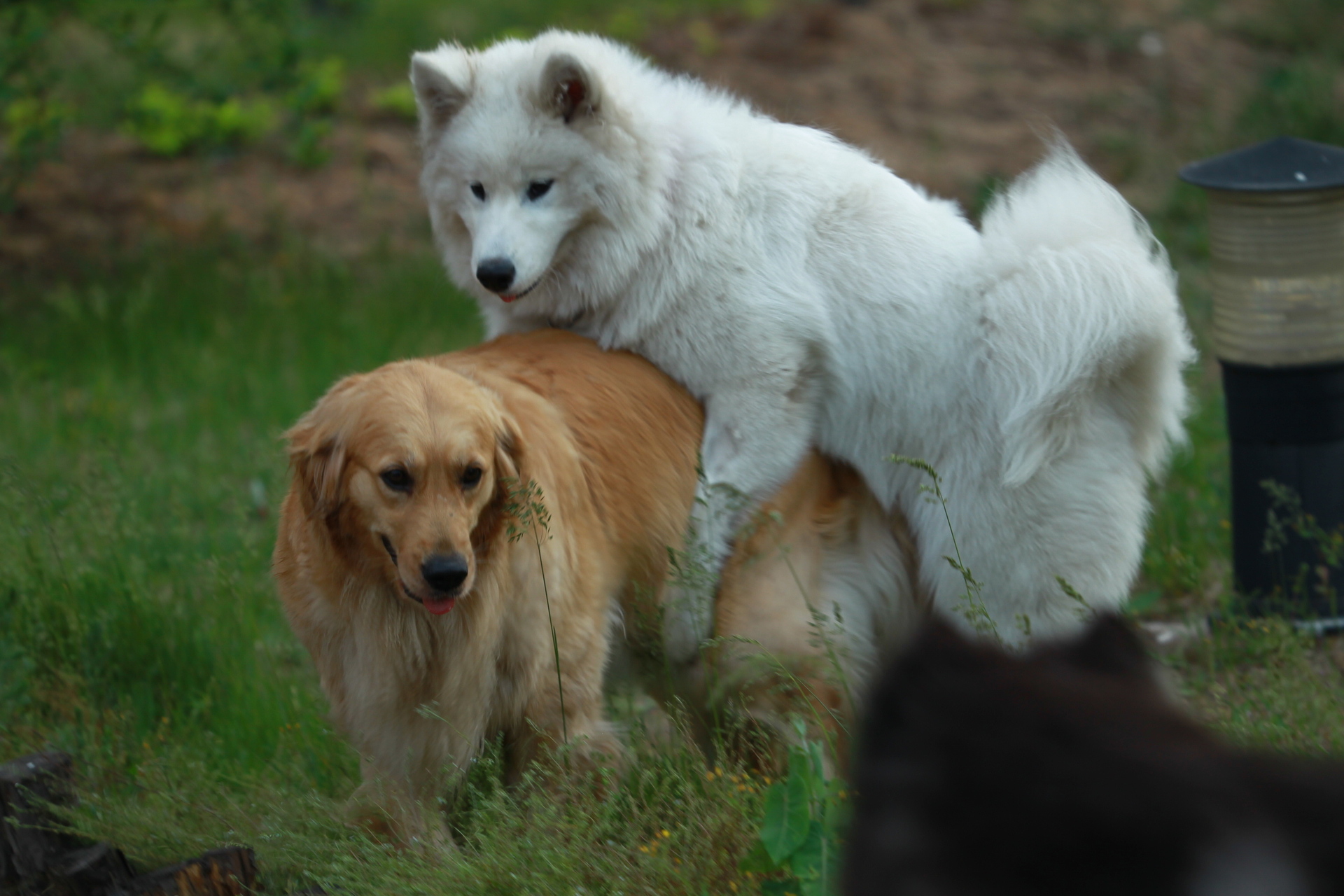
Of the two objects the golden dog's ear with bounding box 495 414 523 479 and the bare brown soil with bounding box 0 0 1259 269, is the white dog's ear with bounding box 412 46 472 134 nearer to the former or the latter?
the golden dog's ear with bounding box 495 414 523 479

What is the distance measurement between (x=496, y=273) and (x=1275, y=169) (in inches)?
99.0

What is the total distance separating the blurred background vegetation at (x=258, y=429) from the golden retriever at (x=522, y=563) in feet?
0.65

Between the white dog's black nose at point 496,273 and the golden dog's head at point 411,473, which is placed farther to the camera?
the white dog's black nose at point 496,273

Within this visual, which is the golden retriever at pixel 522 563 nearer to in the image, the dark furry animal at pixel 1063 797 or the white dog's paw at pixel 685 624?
the white dog's paw at pixel 685 624

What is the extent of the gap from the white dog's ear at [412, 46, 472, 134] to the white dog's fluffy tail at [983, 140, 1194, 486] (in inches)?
60.4

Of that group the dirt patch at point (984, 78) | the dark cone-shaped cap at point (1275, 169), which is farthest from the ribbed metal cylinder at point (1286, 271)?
the dirt patch at point (984, 78)

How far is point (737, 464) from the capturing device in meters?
3.33

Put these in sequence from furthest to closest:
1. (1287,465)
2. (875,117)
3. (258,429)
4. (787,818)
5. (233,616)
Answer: (875,117), (258,429), (233,616), (1287,465), (787,818)

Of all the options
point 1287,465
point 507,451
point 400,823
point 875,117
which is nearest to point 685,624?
point 507,451

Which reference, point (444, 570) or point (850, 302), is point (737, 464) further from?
point (444, 570)

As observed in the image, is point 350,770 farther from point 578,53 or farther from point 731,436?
point 578,53

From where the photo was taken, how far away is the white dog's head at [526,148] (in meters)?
3.35

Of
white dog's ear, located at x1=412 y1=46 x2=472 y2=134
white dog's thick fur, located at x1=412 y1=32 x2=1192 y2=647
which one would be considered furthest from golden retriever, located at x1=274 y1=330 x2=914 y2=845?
white dog's ear, located at x1=412 y1=46 x2=472 y2=134

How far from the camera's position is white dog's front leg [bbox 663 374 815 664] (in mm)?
3314
